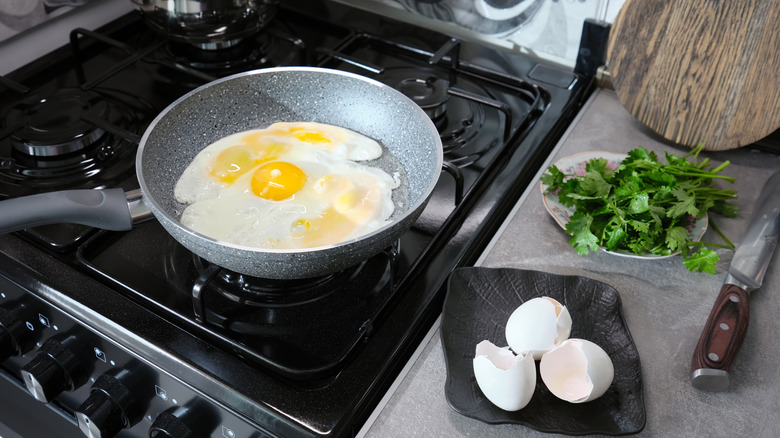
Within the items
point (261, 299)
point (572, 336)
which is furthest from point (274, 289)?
point (572, 336)

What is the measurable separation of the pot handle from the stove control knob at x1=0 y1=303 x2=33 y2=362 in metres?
0.16

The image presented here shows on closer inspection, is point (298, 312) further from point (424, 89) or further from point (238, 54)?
point (238, 54)

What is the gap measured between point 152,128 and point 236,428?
0.38 m

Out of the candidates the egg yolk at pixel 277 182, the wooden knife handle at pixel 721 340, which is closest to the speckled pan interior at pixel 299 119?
the egg yolk at pixel 277 182

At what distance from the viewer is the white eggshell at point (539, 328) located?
743mm

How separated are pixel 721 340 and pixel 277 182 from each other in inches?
21.5

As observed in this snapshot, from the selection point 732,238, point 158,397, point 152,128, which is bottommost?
point 158,397

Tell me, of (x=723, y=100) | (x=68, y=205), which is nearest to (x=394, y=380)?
(x=68, y=205)

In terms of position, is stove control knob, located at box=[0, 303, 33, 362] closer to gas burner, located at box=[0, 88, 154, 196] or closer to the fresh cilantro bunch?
gas burner, located at box=[0, 88, 154, 196]

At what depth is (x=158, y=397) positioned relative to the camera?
0.81 metres

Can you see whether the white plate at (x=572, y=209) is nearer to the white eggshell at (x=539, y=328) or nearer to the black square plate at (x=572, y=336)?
the black square plate at (x=572, y=336)

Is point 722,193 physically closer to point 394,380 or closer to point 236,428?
point 394,380

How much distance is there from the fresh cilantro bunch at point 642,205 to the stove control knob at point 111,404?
560mm

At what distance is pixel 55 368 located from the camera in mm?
839
